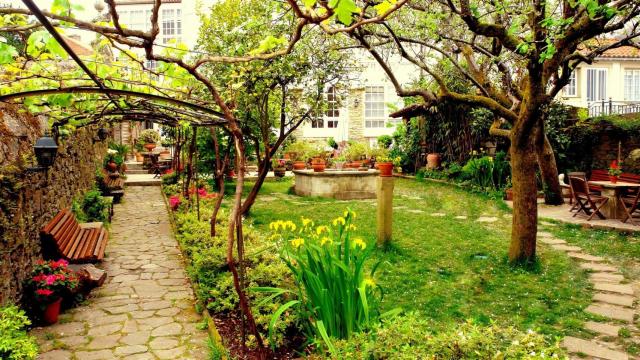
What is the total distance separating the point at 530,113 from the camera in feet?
20.6

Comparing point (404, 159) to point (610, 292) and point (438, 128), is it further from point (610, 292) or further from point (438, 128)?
point (610, 292)

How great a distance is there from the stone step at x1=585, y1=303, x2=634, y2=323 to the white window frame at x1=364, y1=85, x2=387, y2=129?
65.7 ft

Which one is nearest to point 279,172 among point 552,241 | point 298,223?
point 298,223

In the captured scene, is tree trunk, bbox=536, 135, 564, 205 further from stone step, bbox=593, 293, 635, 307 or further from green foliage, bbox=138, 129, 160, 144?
green foliage, bbox=138, 129, 160, 144

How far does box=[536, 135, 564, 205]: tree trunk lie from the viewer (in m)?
10.7

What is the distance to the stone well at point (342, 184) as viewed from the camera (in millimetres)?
13383

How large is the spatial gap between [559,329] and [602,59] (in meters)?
24.0

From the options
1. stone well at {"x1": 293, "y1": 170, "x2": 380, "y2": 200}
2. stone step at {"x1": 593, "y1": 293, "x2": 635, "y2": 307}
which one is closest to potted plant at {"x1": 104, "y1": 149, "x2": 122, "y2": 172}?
stone well at {"x1": 293, "y1": 170, "x2": 380, "y2": 200}

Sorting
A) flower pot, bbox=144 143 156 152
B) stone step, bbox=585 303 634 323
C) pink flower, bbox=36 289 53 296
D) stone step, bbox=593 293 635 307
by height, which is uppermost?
flower pot, bbox=144 143 156 152

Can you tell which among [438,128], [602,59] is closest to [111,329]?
[438,128]

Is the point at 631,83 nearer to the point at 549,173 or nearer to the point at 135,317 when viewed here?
the point at 549,173

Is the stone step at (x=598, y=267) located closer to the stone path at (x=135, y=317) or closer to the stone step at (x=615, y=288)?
the stone step at (x=615, y=288)

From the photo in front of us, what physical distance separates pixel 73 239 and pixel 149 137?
18.6 metres

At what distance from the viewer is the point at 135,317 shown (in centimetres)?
526
